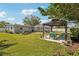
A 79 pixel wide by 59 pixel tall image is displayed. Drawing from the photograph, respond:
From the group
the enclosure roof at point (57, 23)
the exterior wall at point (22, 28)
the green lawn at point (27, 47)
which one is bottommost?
the green lawn at point (27, 47)

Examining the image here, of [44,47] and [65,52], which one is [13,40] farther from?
[65,52]

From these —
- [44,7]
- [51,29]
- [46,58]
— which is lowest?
[46,58]

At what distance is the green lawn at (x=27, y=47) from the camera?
28.9 feet

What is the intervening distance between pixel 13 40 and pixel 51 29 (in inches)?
42.6

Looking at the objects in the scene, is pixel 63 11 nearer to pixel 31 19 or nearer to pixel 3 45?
pixel 31 19

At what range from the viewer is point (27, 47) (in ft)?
29.6

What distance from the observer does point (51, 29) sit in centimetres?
916

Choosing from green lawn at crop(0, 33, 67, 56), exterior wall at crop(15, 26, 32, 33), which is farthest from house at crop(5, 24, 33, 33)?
green lawn at crop(0, 33, 67, 56)

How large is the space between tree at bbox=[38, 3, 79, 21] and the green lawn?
69 centimetres

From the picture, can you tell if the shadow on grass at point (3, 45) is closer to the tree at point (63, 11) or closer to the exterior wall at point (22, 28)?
the exterior wall at point (22, 28)

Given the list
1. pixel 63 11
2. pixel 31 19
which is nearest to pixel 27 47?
pixel 31 19

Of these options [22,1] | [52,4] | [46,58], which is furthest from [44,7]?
[46,58]

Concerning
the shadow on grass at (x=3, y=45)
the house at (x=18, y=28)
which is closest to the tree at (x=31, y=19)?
the house at (x=18, y=28)

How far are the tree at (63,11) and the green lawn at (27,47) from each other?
0.69 m
